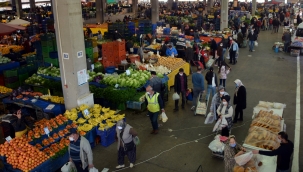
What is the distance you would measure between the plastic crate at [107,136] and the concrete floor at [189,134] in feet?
→ 0.45

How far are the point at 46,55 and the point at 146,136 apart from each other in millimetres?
7016

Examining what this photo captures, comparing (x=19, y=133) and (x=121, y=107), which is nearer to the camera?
(x=19, y=133)

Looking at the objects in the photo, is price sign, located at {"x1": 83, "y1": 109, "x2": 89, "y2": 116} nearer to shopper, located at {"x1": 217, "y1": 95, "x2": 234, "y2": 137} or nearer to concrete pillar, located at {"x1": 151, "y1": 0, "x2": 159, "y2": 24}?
Result: shopper, located at {"x1": 217, "y1": 95, "x2": 234, "y2": 137}

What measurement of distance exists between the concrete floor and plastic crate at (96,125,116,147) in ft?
0.45

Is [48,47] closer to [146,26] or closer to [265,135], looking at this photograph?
[146,26]

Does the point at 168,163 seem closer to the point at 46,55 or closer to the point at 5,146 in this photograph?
the point at 5,146

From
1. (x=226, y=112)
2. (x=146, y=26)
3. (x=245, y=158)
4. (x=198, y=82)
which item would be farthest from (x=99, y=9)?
(x=245, y=158)

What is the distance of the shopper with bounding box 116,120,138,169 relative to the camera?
727 cm

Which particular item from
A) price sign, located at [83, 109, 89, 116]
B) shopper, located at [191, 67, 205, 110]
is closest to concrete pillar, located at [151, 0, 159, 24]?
shopper, located at [191, 67, 205, 110]

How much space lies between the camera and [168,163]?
7.97 metres

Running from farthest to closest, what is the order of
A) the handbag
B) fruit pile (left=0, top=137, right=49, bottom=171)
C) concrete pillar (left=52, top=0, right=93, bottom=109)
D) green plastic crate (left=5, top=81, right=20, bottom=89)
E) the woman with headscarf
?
green plastic crate (left=5, top=81, right=20, bottom=89) < the woman with headscarf < concrete pillar (left=52, top=0, right=93, bottom=109) < the handbag < fruit pile (left=0, top=137, right=49, bottom=171)

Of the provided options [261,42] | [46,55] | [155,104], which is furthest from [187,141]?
[261,42]

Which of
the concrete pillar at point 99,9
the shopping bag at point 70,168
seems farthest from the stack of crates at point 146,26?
the shopping bag at point 70,168

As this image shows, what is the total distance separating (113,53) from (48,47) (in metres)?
2.89
